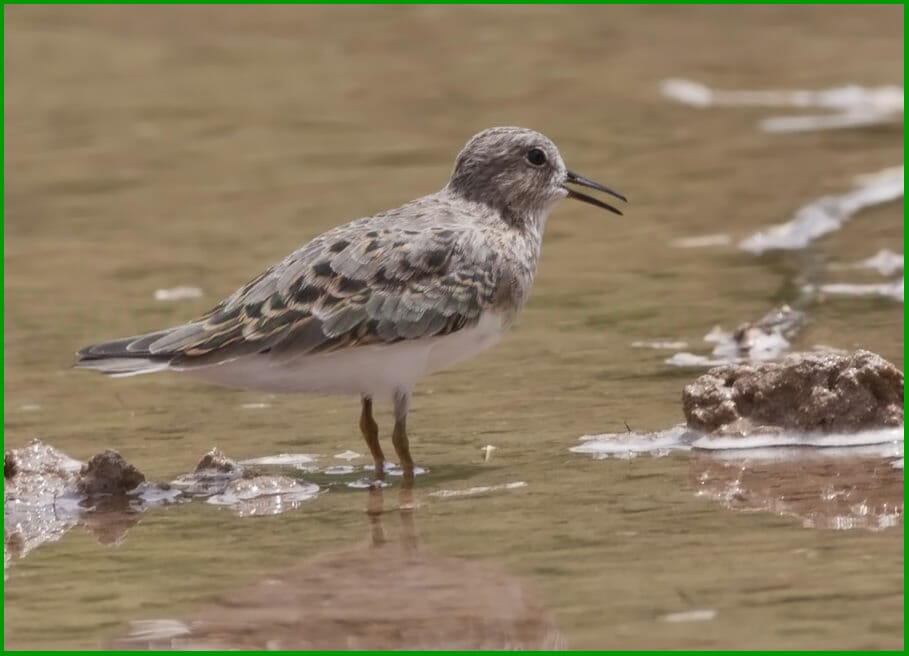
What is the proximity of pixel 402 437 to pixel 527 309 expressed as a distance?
3264 millimetres

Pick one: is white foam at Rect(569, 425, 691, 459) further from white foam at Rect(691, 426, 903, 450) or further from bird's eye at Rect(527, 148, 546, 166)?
bird's eye at Rect(527, 148, 546, 166)

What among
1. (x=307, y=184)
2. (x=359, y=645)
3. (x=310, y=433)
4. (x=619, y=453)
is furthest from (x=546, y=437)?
(x=307, y=184)

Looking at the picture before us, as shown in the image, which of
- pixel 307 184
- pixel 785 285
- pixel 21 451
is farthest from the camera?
pixel 307 184

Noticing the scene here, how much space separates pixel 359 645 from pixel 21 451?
286 cm

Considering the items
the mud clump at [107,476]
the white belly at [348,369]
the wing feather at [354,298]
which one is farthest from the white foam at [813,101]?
the mud clump at [107,476]

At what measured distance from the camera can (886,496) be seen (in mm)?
8172

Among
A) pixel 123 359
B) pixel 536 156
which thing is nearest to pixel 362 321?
pixel 123 359

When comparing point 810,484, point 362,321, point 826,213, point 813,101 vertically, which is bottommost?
point 810,484

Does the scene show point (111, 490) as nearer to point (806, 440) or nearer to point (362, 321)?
point (362, 321)

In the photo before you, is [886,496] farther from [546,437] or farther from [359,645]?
[359,645]

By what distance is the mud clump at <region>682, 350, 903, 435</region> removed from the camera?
9047 mm

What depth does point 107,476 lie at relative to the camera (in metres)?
8.73

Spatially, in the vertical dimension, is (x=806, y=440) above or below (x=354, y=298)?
below

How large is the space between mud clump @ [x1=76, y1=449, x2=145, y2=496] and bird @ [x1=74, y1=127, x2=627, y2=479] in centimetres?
45
